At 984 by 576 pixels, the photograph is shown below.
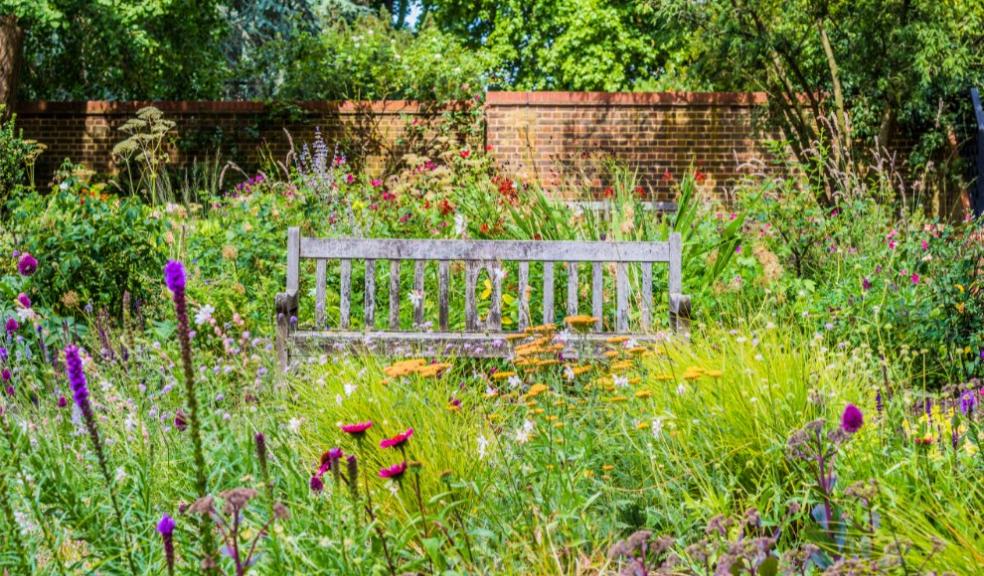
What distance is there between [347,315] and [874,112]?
26.9 ft

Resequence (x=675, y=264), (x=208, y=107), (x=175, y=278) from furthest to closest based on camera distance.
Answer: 1. (x=208, y=107)
2. (x=675, y=264)
3. (x=175, y=278)

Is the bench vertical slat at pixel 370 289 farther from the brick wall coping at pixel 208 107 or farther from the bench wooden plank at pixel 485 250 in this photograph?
the brick wall coping at pixel 208 107

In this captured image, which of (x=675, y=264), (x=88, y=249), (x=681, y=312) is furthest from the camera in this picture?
(x=88, y=249)

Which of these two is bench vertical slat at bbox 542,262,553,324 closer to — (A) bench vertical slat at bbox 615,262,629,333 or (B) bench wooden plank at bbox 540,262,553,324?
(B) bench wooden plank at bbox 540,262,553,324

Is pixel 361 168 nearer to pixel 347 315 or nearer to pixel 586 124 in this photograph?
pixel 586 124

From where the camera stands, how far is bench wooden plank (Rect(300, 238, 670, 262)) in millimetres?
4918

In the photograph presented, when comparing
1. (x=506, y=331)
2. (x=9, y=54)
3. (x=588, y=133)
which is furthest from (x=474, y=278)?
(x=9, y=54)

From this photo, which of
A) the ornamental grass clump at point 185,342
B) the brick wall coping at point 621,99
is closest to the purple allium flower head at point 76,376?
the ornamental grass clump at point 185,342

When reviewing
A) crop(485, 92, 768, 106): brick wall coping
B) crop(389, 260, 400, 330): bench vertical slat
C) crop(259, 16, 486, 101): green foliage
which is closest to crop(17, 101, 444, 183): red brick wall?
crop(259, 16, 486, 101): green foliage

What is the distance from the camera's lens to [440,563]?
239cm

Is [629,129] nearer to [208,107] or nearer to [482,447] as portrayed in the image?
[208,107]

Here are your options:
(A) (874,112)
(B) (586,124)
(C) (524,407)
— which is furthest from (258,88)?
(C) (524,407)

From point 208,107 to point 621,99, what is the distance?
491 centimetres

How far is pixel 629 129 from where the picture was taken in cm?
1206
